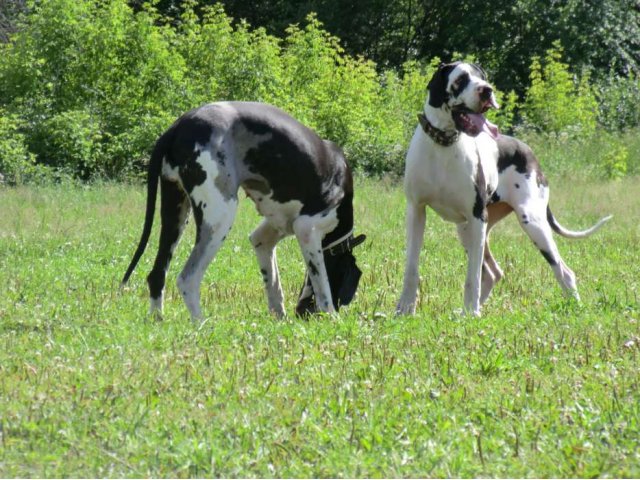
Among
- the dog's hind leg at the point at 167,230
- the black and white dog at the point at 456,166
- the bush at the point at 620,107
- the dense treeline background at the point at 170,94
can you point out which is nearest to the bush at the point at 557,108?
the dense treeline background at the point at 170,94

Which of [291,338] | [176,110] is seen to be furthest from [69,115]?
[291,338]

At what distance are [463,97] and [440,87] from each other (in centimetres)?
21

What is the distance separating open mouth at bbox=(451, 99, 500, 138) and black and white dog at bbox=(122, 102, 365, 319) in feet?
3.53

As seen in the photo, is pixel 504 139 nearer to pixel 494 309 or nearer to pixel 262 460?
pixel 494 309

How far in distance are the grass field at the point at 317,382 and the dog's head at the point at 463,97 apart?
54.3 inches

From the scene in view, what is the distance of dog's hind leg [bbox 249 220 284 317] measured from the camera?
9.55m

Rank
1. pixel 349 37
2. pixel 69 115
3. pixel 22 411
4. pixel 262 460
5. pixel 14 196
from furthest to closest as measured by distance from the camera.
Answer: pixel 349 37, pixel 69 115, pixel 14 196, pixel 22 411, pixel 262 460

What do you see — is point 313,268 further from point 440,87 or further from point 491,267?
point 491,267

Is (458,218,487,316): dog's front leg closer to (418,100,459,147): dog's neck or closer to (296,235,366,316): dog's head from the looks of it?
(418,100,459,147): dog's neck

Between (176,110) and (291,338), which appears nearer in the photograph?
(291,338)

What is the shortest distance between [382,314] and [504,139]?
221 centimetres

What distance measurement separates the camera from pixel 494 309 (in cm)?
958

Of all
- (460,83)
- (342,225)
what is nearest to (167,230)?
(342,225)

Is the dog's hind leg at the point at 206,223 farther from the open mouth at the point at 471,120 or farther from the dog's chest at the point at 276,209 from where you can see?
the open mouth at the point at 471,120
